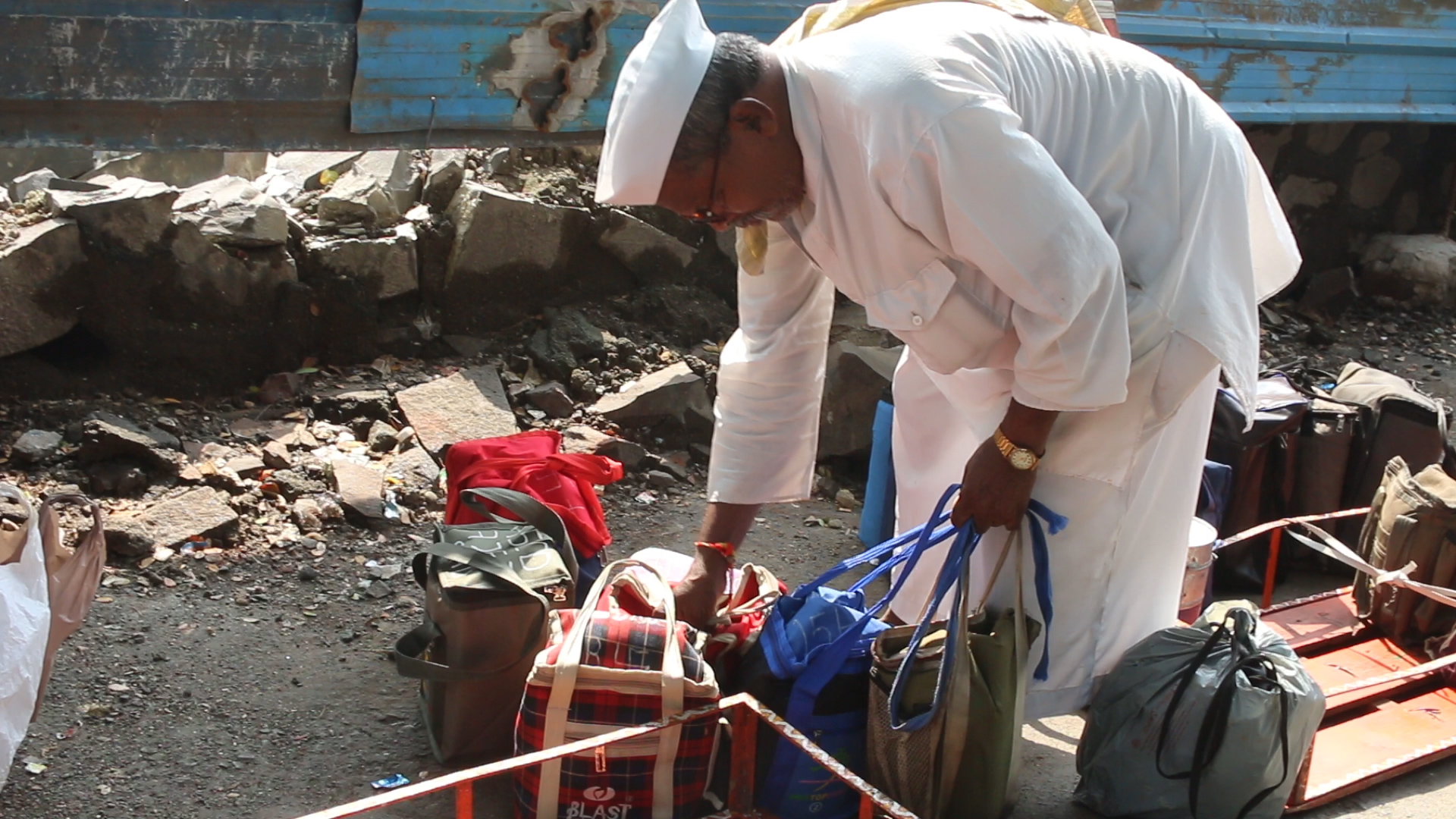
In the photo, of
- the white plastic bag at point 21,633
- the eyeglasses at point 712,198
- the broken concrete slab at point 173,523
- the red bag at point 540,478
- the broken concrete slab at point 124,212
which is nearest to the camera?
the eyeglasses at point 712,198

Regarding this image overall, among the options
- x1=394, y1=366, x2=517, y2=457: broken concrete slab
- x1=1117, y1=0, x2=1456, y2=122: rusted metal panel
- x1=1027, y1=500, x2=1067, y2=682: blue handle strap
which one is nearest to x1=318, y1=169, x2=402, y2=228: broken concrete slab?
x1=394, y1=366, x2=517, y2=457: broken concrete slab

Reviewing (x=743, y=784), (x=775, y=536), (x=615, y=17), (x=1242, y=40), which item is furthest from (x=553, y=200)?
(x=1242, y=40)

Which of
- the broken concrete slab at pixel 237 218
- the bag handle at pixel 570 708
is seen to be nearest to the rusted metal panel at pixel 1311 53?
the broken concrete slab at pixel 237 218

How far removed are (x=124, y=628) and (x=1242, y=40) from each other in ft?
20.2

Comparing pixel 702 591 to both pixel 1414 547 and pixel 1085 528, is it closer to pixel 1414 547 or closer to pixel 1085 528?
pixel 1085 528

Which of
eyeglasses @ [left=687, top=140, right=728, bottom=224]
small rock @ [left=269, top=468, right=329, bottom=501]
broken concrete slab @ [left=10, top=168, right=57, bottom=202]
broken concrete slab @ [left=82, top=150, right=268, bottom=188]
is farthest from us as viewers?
broken concrete slab @ [left=82, top=150, right=268, bottom=188]

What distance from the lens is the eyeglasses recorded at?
6.81 feet

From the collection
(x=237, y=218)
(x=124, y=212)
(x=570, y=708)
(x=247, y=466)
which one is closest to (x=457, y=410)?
(x=247, y=466)

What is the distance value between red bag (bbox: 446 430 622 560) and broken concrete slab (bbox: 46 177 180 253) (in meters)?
1.92

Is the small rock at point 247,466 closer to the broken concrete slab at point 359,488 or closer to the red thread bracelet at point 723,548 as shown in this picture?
the broken concrete slab at point 359,488

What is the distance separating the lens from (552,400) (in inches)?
192

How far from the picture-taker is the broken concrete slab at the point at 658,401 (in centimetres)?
487

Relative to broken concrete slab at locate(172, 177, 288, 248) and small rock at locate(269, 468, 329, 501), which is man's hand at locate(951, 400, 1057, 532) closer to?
small rock at locate(269, 468, 329, 501)

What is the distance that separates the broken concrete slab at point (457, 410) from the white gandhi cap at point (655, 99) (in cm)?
267
